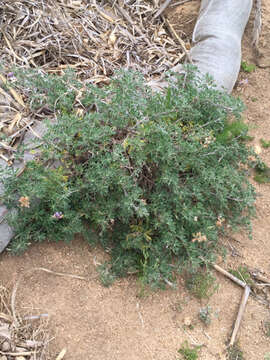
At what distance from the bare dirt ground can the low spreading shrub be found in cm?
16

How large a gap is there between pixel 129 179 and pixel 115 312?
92cm

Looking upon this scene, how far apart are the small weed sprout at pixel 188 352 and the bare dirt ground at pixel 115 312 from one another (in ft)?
0.11

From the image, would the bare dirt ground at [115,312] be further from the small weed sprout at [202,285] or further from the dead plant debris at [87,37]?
the dead plant debris at [87,37]

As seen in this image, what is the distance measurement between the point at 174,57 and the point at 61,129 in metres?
2.08

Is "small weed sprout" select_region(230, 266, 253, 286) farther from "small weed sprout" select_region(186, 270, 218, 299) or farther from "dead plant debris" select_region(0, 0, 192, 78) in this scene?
"dead plant debris" select_region(0, 0, 192, 78)

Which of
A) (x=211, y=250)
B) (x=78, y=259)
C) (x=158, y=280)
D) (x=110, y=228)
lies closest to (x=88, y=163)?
(x=110, y=228)

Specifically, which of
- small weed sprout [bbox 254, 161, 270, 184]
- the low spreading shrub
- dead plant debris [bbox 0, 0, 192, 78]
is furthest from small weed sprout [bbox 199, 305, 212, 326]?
dead plant debris [bbox 0, 0, 192, 78]

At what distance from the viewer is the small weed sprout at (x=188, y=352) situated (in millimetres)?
2443

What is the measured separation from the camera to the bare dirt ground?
2.43 metres

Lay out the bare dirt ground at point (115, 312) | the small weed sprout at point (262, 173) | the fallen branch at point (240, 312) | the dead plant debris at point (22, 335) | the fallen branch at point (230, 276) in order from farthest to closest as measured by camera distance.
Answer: the small weed sprout at point (262, 173) < the fallen branch at point (230, 276) < the fallen branch at point (240, 312) < the bare dirt ground at point (115, 312) < the dead plant debris at point (22, 335)

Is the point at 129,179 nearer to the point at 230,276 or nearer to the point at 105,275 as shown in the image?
the point at 105,275

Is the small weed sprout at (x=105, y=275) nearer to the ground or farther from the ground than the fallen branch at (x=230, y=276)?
farther from the ground

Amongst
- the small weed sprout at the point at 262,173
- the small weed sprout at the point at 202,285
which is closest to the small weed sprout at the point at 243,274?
the small weed sprout at the point at 202,285

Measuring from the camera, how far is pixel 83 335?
243 centimetres
